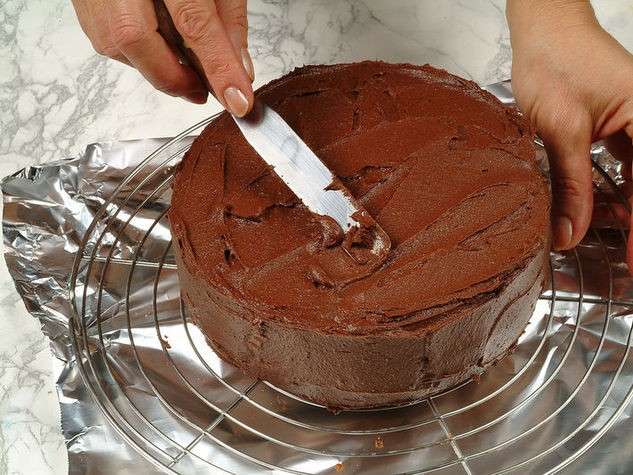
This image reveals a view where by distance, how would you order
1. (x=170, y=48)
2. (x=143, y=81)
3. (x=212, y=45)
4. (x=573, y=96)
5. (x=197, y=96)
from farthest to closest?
1. (x=143, y=81)
2. (x=573, y=96)
3. (x=197, y=96)
4. (x=170, y=48)
5. (x=212, y=45)

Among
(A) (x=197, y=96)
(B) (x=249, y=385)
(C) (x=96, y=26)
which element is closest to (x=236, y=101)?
(A) (x=197, y=96)

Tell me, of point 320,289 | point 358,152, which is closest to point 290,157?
point 358,152

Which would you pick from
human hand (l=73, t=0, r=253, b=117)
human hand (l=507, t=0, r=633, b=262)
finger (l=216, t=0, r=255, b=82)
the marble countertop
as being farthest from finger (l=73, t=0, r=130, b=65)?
human hand (l=507, t=0, r=633, b=262)

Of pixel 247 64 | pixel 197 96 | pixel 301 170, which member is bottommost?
pixel 301 170

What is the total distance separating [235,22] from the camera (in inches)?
77.5

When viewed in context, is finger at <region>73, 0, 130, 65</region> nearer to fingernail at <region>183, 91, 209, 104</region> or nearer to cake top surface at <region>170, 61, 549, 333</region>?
fingernail at <region>183, 91, 209, 104</region>

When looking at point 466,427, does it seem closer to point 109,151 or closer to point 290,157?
point 290,157

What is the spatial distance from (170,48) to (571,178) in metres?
1.19

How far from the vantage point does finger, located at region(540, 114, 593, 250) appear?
2.11 meters

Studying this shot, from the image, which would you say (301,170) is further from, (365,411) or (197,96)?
(365,411)

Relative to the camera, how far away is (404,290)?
174 centimetres

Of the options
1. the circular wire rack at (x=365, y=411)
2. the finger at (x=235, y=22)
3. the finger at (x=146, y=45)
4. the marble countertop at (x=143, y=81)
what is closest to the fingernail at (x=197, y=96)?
the finger at (x=146, y=45)

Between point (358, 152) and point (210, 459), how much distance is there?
94cm

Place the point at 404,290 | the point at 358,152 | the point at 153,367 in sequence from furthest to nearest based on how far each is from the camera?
the point at 153,367
the point at 358,152
the point at 404,290
